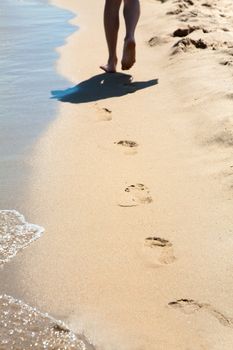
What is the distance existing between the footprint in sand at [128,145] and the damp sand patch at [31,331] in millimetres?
1435

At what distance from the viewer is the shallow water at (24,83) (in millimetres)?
3310

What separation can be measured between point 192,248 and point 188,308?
383 millimetres

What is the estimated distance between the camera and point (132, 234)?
2.67 meters

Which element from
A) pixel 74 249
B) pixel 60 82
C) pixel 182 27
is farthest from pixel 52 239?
pixel 182 27

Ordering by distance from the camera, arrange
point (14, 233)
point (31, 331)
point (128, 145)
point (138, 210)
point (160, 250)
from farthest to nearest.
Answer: point (128, 145) → point (138, 210) → point (14, 233) → point (160, 250) → point (31, 331)

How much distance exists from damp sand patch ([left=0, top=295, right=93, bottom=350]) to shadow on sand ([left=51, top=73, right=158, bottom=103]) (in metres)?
2.32

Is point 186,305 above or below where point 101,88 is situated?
above

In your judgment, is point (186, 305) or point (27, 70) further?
point (27, 70)

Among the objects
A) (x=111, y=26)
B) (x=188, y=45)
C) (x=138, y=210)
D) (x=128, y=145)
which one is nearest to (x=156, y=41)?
Result: (x=188, y=45)

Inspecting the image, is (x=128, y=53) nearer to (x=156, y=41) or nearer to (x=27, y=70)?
(x=27, y=70)

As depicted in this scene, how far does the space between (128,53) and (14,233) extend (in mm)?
2204

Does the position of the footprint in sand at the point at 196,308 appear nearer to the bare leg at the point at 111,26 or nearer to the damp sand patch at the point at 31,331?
the damp sand patch at the point at 31,331

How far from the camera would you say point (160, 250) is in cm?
254

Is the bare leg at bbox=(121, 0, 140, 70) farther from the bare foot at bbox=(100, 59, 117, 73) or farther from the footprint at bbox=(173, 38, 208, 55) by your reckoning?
the footprint at bbox=(173, 38, 208, 55)
